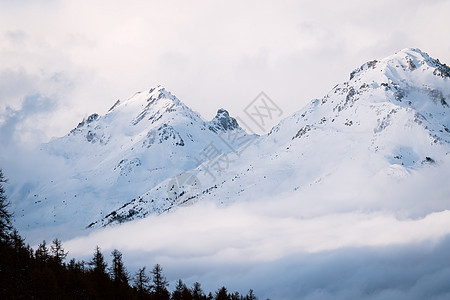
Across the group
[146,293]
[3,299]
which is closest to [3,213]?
[3,299]

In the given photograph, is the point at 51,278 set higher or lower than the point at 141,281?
higher

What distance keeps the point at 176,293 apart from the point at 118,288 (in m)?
14.7

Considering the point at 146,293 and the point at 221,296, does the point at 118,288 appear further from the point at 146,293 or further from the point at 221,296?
the point at 221,296

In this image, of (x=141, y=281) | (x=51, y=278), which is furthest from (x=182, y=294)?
(x=51, y=278)

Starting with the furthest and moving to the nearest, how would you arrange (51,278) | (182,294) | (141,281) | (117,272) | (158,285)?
(182,294)
(158,285)
(141,281)
(117,272)
(51,278)

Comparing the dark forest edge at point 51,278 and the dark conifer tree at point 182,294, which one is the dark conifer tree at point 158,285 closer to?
the dark forest edge at point 51,278

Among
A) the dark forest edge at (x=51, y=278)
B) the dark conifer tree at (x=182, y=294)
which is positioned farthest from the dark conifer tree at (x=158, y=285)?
the dark conifer tree at (x=182, y=294)

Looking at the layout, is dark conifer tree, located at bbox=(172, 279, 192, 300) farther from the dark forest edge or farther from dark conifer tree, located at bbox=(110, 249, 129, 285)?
dark conifer tree, located at bbox=(110, 249, 129, 285)

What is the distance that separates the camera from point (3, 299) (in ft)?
134

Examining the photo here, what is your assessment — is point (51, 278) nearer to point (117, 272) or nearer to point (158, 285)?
point (117, 272)

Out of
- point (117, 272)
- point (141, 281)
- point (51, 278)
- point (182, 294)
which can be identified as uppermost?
point (117, 272)

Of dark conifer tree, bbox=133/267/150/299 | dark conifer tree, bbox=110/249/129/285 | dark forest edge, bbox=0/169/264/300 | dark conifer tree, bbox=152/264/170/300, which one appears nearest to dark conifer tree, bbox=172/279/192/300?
dark forest edge, bbox=0/169/264/300

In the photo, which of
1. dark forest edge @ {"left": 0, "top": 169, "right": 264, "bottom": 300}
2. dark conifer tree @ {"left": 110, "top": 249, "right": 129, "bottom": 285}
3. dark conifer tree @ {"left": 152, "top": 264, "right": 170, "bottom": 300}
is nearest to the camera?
dark forest edge @ {"left": 0, "top": 169, "right": 264, "bottom": 300}

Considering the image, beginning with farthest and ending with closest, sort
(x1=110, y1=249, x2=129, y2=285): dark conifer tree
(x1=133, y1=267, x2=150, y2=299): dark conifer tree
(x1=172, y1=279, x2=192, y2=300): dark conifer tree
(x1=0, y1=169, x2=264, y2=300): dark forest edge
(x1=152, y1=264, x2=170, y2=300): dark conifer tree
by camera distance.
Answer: (x1=172, y1=279, x2=192, y2=300): dark conifer tree < (x1=152, y1=264, x2=170, y2=300): dark conifer tree < (x1=133, y1=267, x2=150, y2=299): dark conifer tree < (x1=110, y1=249, x2=129, y2=285): dark conifer tree < (x1=0, y1=169, x2=264, y2=300): dark forest edge
